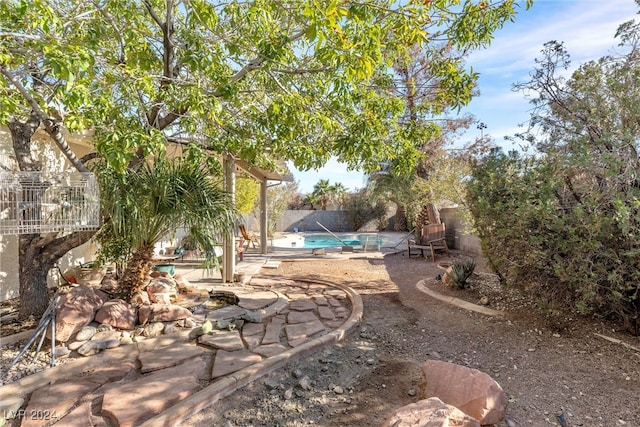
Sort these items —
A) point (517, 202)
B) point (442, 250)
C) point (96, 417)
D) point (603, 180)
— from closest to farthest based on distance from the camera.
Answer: point (96, 417) < point (603, 180) < point (517, 202) < point (442, 250)

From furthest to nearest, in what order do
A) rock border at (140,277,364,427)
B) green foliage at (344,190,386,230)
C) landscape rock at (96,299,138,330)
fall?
green foliage at (344,190,386,230)
landscape rock at (96,299,138,330)
rock border at (140,277,364,427)

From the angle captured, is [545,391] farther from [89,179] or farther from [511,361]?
[89,179]

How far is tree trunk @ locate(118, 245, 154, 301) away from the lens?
4.70 meters

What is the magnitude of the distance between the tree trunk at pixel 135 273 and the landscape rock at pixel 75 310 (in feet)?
1.21

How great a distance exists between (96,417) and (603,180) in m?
5.92

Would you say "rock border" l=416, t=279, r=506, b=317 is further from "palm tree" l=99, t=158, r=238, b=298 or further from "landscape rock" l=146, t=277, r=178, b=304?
"landscape rock" l=146, t=277, r=178, b=304

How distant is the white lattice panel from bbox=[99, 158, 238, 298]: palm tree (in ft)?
0.62

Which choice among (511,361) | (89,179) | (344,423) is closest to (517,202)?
(511,361)

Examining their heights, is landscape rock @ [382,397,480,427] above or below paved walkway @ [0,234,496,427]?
above

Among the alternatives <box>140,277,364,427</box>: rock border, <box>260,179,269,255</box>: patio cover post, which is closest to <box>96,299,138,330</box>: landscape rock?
<box>140,277,364,427</box>: rock border

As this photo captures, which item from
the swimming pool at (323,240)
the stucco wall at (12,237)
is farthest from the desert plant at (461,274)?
the swimming pool at (323,240)

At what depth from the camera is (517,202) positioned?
465 cm

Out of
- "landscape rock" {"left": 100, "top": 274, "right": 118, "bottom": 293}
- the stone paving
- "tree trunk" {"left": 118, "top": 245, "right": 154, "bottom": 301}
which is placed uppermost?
"tree trunk" {"left": 118, "top": 245, "right": 154, "bottom": 301}

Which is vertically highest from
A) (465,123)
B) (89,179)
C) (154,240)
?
(465,123)
